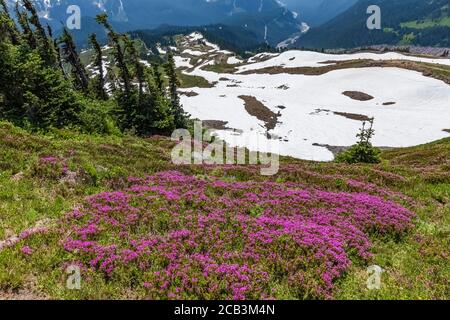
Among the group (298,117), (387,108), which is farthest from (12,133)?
(387,108)

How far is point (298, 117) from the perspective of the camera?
84.4 meters

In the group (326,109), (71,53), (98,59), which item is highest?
(71,53)

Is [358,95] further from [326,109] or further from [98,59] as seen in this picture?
[98,59]

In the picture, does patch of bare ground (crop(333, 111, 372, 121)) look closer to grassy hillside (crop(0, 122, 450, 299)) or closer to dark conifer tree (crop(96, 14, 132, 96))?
dark conifer tree (crop(96, 14, 132, 96))

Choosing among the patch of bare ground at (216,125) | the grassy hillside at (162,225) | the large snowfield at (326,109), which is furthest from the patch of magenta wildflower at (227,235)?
the patch of bare ground at (216,125)

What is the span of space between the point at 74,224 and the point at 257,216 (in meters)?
6.69

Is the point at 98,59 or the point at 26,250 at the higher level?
A: the point at 98,59

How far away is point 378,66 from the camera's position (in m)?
135

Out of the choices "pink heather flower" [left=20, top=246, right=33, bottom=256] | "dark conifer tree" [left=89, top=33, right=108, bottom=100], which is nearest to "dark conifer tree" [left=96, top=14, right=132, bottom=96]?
"dark conifer tree" [left=89, top=33, right=108, bottom=100]

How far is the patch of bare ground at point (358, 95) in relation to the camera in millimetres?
102787

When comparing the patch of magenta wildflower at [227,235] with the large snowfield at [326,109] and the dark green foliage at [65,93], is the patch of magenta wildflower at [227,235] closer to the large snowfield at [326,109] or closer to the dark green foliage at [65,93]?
the dark green foliage at [65,93]

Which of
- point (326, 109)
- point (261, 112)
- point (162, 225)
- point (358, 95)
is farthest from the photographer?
point (358, 95)

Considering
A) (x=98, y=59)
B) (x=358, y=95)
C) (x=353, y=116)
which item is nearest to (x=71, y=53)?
(x=98, y=59)

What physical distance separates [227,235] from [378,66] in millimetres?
141989
